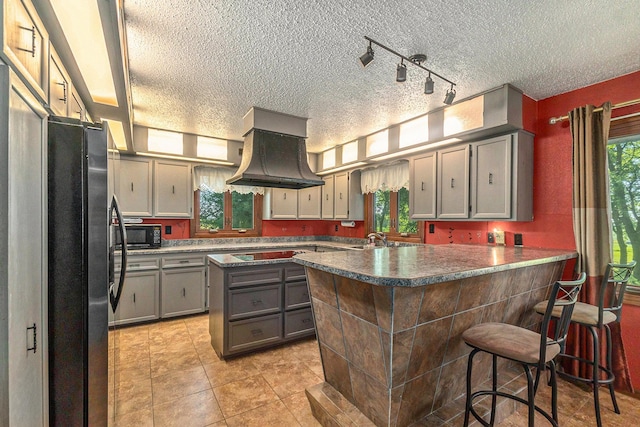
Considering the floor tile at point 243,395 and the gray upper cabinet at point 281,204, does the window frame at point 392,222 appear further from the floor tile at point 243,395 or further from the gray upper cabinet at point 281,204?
the floor tile at point 243,395

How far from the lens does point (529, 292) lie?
A: 2.17m

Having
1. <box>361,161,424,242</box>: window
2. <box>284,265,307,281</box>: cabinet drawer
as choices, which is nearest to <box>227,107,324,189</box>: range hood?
<box>284,265,307,281</box>: cabinet drawer

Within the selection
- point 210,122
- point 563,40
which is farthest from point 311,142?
point 563,40

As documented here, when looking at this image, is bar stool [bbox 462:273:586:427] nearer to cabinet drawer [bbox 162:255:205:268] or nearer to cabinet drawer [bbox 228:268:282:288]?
cabinet drawer [bbox 228:268:282:288]

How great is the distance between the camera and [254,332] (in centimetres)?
282

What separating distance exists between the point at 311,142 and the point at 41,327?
13.3 ft

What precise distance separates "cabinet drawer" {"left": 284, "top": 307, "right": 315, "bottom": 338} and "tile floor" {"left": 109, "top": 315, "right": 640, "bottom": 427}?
137 millimetres

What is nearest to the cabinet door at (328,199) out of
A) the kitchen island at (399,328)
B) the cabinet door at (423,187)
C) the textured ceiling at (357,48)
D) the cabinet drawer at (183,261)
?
the cabinet door at (423,187)

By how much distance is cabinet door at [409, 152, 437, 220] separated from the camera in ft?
11.1

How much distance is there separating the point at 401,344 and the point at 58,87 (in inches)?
93.6

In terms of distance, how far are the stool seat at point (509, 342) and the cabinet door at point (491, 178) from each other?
146cm

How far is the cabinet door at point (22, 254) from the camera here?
0.85m

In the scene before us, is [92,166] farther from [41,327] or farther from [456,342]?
[456,342]

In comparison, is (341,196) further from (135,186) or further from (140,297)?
(140,297)
